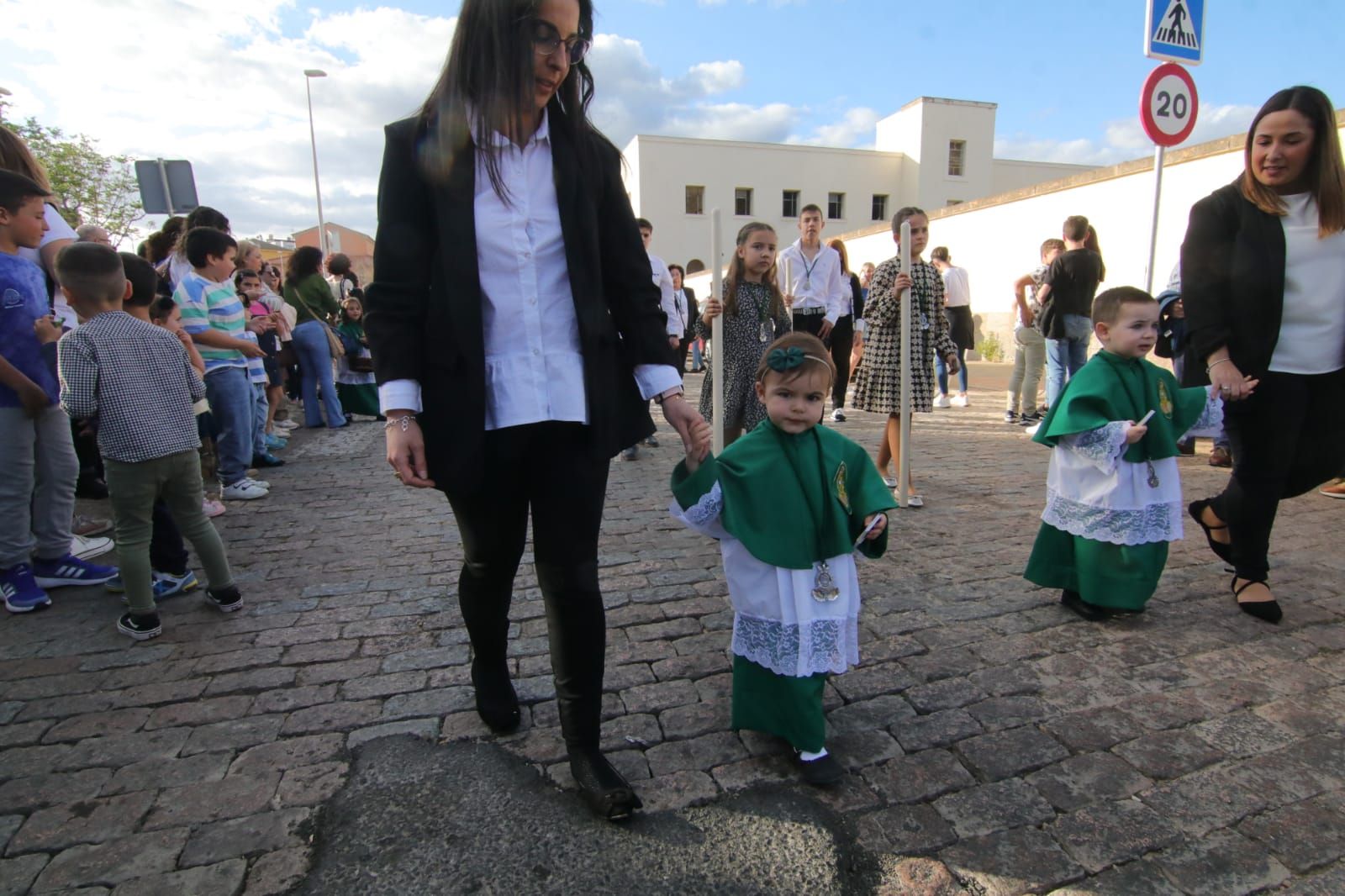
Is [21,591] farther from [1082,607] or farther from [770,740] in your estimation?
[1082,607]

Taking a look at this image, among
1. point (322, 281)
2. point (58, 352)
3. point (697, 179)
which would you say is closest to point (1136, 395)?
point (58, 352)

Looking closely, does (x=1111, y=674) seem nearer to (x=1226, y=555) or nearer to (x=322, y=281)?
(x=1226, y=555)

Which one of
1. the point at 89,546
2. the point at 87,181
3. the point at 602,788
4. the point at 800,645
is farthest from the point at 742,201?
the point at 602,788

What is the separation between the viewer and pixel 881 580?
3.70 m

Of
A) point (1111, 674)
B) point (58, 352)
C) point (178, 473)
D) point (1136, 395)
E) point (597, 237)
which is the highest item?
point (597, 237)

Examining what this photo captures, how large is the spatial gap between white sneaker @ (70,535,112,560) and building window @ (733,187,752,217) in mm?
39159

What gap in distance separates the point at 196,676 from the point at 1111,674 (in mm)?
3384

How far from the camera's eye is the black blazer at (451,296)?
185cm

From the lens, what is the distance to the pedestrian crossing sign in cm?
583

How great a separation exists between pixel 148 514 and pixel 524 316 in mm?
2494

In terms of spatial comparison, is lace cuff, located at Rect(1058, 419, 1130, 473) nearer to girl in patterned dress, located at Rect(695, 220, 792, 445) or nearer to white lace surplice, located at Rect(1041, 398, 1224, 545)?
white lace surplice, located at Rect(1041, 398, 1224, 545)

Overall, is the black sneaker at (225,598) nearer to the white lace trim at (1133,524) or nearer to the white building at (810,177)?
the white lace trim at (1133,524)

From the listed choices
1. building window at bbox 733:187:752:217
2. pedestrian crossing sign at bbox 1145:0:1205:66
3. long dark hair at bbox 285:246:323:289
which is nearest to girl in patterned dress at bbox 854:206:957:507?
Result: pedestrian crossing sign at bbox 1145:0:1205:66

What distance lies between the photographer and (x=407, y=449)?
190 centimetres
